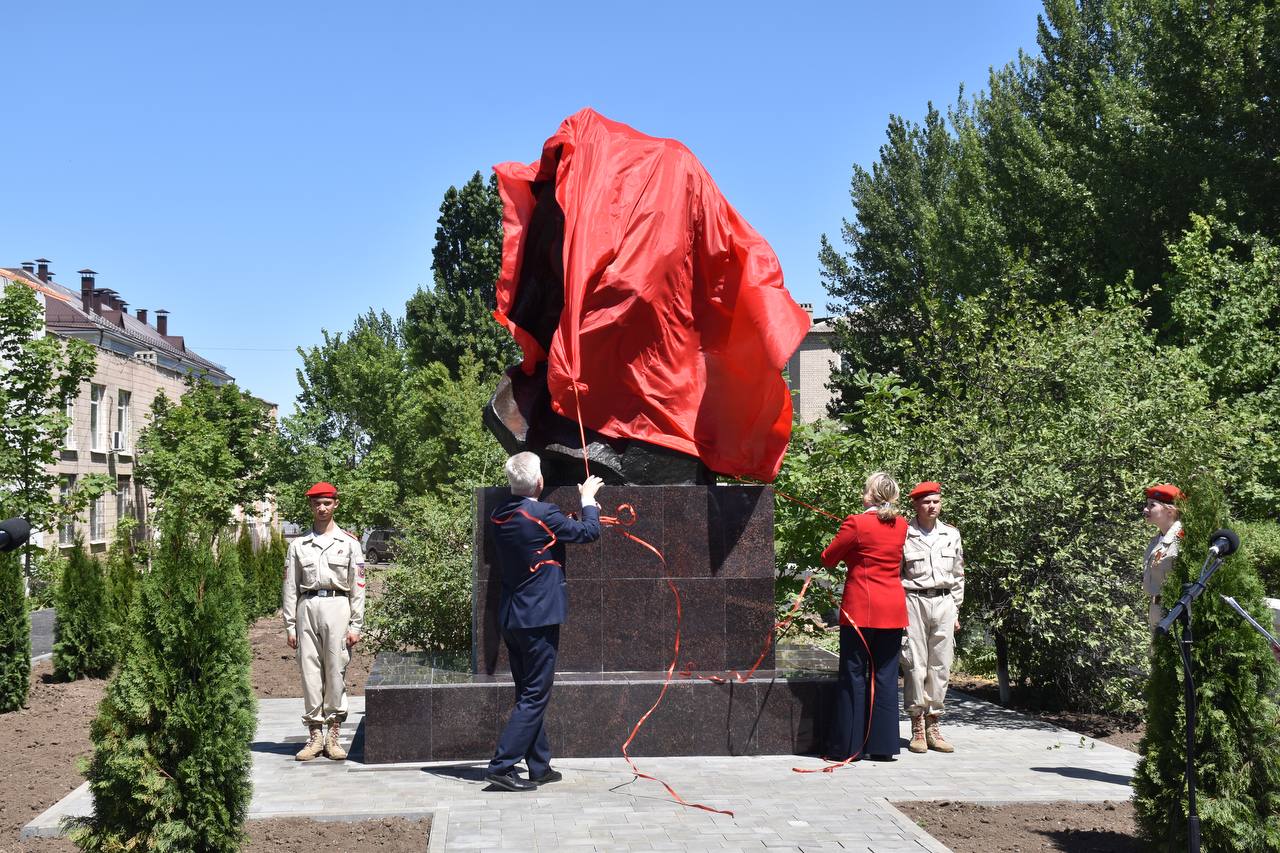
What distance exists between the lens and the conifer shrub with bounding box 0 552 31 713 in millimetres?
11047

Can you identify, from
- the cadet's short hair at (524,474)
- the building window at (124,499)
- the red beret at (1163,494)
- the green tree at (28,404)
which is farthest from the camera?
the building window at (124,499)

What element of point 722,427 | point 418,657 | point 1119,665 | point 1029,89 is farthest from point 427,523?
point 1029,89

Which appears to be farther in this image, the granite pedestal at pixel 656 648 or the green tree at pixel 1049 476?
the green tree at pixel 1049 476

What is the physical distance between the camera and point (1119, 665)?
31.9 ft

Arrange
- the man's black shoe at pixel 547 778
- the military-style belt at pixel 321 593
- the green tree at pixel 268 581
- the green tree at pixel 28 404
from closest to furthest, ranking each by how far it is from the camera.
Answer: the man's black shoe at pixel 547 778 → the military-style belt at pixel 321 593 → the green tree at pixel 28 404 → the green tree at pixel 268 581

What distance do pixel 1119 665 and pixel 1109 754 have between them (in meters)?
1.63

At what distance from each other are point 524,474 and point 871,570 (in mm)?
2366

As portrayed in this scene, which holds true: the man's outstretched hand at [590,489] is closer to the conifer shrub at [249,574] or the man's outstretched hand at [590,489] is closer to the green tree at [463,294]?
the conifer shrub at [249,574]

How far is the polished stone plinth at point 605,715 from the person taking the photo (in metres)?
7.55

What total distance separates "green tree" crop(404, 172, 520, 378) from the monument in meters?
32.3

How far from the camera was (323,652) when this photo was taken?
797cm

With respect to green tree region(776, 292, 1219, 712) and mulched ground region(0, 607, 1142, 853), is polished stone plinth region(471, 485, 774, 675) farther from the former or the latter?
green tree region(776, 292, 1219, 712)

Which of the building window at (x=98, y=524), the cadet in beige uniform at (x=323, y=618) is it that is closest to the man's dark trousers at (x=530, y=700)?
the cadet in beige uniform at (x=323, y=618)

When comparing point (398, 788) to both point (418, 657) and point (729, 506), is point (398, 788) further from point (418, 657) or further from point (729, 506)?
point (729, 506)
